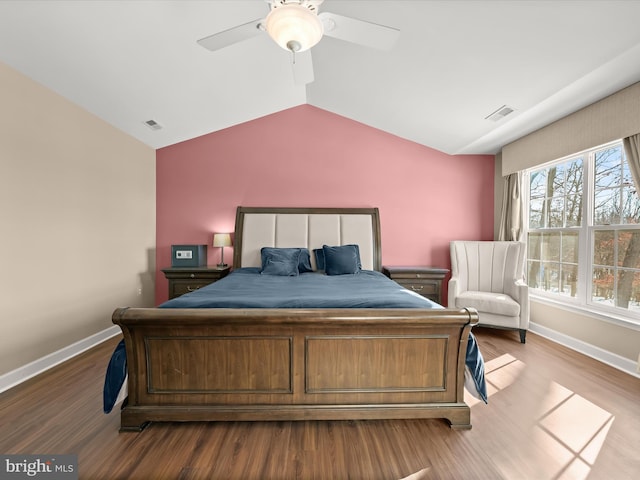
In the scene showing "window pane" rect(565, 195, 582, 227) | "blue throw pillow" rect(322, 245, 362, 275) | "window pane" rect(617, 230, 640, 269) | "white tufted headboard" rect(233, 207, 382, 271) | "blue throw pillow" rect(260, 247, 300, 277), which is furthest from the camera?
"white tufted headboard" rect(233, 207, 382, 271)

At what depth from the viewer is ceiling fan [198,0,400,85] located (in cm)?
154

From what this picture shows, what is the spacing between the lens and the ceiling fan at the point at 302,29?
1.54 meters

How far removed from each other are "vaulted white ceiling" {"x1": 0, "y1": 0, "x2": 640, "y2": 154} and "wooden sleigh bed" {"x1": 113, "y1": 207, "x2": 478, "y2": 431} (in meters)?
1.95

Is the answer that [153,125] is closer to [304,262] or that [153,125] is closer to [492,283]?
[304,262]

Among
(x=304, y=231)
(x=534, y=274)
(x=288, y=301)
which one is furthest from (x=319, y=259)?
(x=534, y=274)

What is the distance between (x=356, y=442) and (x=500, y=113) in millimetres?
3178

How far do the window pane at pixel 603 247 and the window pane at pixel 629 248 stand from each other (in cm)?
7

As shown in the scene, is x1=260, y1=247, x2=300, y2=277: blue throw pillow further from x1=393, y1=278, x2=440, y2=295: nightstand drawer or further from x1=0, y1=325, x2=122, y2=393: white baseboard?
x1=0, y1=325, x2=122, y2=393: white baseboard

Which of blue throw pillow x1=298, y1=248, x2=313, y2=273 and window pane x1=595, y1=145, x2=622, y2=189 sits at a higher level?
window pane x1=595, y1=145, x2=622, y2=189

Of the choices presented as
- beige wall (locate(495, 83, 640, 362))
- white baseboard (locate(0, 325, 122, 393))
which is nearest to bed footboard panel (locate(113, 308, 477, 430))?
white baseboard (locate(0, 325, 122, 393))

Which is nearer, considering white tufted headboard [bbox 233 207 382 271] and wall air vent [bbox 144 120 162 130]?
wall air vent [bbox 144 120 162 130]

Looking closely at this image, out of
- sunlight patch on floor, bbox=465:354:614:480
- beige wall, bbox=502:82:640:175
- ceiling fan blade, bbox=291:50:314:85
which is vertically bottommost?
sunlight patch on floor, bbox=465:354:614:480

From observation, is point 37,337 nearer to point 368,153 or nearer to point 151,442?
point 151,442

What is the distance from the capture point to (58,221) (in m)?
2.71
